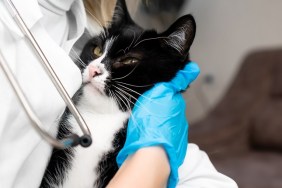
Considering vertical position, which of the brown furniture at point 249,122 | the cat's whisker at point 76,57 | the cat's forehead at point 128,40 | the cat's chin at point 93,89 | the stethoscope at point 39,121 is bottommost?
the brown furniture at point 249,122

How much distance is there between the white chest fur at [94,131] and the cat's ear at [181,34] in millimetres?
161

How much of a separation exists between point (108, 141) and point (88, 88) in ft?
0.35

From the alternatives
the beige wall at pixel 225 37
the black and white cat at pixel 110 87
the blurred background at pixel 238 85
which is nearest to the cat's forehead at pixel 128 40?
the black and white cat at pixel 110 87

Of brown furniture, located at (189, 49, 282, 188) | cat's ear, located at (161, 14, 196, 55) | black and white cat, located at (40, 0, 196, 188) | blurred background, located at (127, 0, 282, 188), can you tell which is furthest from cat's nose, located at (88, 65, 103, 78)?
brown furniture, located at (189, 49, 282, 188)

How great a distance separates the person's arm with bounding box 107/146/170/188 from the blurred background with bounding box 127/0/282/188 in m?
1.35

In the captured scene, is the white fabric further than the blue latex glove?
No

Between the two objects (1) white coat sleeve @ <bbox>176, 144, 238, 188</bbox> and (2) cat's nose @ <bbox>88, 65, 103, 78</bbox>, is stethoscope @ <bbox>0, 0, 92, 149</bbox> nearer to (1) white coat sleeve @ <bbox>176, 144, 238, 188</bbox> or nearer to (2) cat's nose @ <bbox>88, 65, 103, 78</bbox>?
(2) cat's nose @ <bbox>88, 65, 103, 78</bbox>

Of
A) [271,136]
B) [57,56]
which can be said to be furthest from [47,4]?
[271,136]

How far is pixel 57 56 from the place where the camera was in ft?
2.39

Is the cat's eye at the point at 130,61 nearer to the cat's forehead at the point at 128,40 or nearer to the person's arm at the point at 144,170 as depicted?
the cat's forehead at the point at 128,40

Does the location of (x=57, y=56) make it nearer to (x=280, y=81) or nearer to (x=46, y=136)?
(x=46, y=136)

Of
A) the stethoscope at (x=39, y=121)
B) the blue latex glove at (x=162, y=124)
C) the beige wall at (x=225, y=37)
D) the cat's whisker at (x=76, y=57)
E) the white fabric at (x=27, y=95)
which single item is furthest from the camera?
the beige wall at (x=225, y=37)

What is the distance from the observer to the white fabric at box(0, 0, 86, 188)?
67cm

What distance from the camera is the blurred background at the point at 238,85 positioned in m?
2.37
